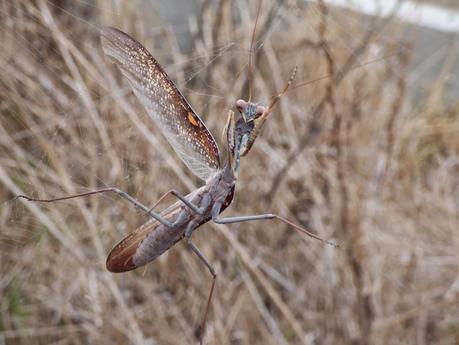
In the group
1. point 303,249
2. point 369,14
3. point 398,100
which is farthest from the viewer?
point 369,14

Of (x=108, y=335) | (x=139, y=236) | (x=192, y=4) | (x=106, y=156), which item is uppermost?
(x=192, y=4)

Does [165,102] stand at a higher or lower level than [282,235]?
higher

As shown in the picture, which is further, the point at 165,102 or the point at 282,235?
the point at 282,235

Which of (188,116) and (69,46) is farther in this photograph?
(69,46)

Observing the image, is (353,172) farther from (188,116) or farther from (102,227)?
(188,116)

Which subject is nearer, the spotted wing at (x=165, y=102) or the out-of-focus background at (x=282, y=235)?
the spotted wing at (x=165, y=102)

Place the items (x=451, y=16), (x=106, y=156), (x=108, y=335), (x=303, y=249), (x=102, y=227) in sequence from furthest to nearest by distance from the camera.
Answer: (x=451, y=16), (x=303, y=249), (x=108, y=335), (x=102, y=227), (x=106, y=156)

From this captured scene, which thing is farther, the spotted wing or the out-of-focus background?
the out-of-focus background

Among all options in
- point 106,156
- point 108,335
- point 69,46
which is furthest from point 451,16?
point 106,156
